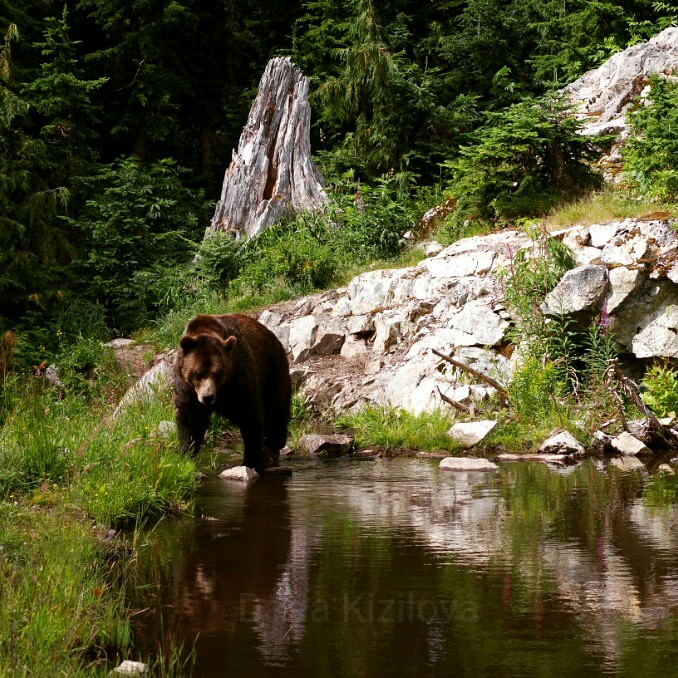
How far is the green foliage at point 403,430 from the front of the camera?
397 inches

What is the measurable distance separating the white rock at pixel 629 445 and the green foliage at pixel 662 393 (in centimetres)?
74

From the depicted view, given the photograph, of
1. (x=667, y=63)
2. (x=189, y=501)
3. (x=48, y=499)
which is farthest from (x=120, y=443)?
(x=667, y=63)

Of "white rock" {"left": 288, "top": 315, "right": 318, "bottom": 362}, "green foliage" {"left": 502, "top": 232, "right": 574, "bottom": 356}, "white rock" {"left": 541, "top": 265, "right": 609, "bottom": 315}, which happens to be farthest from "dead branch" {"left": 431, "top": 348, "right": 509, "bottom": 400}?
"white rock" {"left": 288, "top": 315, "right": 318, "bottom": 362}

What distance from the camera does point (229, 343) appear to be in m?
7.88

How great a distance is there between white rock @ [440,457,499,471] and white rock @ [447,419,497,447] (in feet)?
3.07

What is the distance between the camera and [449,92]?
22578 mm

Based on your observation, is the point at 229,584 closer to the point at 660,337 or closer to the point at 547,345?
the point at 547,345

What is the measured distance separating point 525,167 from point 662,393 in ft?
18.3

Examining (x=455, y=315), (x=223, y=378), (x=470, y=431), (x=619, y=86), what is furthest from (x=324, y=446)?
(x=619, y=86)

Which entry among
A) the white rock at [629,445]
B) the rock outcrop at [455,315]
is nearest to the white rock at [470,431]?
the rock outcrop at [455,315]

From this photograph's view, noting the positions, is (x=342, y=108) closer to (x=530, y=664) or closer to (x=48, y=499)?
(x=48, y=499)

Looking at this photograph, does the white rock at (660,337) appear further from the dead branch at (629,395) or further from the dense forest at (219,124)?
the dense forest at (219,124)

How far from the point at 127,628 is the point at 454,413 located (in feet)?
24.1

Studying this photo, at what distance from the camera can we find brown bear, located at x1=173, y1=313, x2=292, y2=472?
307 inches
